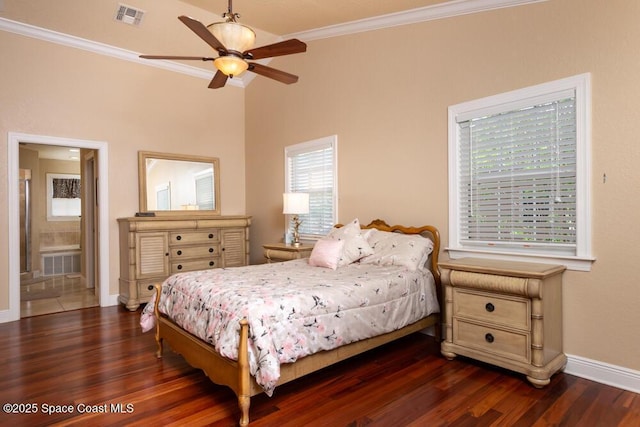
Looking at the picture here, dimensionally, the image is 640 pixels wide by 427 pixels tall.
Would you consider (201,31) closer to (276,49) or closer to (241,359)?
(276,49)

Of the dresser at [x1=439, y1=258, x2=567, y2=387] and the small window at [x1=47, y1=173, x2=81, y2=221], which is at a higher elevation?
the small window at [x1=47, y1=173, x2=81, y2=221]

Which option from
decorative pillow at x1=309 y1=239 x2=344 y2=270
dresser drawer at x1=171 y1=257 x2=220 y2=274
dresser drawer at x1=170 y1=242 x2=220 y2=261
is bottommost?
dresser drawer at x1=171 y1=257 x2=220 y2=274

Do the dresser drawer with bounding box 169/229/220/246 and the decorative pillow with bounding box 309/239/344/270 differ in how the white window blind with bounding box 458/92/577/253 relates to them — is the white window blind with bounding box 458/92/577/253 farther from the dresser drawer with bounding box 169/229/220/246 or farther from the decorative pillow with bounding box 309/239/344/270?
the dresser drawer with bounding box 169/229/220/246

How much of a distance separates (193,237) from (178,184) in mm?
941

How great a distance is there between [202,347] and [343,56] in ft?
11.8

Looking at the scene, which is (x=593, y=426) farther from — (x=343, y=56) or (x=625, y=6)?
(x=343, y=56)

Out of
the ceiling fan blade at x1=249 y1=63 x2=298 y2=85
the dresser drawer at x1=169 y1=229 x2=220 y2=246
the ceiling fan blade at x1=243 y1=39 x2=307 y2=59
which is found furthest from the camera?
the dresser drawer at x1=169 y1=229 x2=220 y2=246

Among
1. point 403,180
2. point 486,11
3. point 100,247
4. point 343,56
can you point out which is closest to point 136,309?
point 100,247

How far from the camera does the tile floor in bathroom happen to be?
4664 millimetres

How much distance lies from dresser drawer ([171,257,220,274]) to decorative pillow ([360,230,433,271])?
100 inches

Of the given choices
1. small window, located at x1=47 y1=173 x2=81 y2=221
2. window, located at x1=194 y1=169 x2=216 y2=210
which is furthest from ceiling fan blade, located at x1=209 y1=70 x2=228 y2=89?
small window, located at x1=47 y1=173 x2=81 y2=221

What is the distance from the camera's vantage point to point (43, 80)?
4.42m

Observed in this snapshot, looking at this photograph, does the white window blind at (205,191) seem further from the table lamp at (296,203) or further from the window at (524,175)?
the window at (524,175)

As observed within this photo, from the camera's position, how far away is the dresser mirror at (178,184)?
5195 mm
